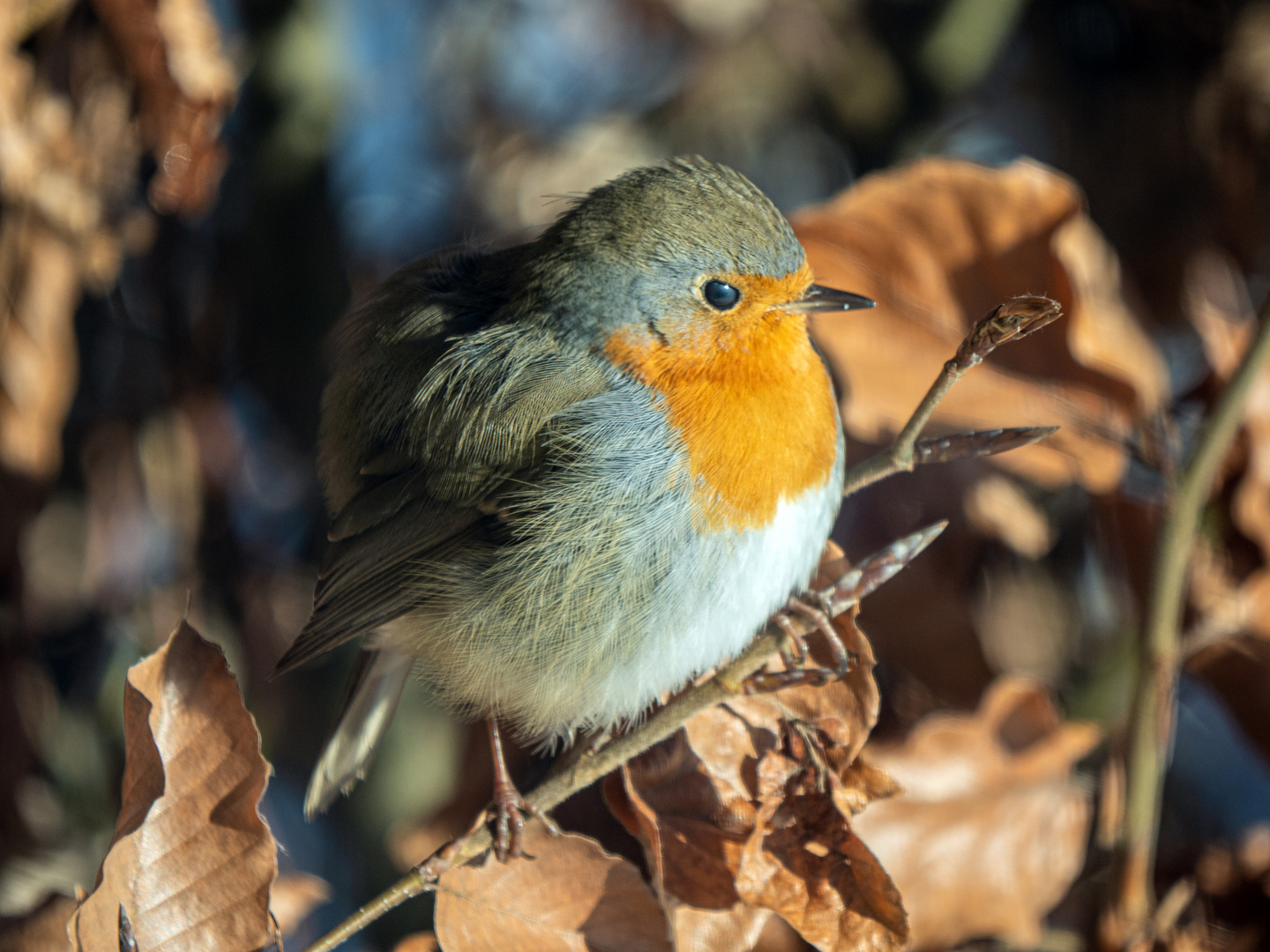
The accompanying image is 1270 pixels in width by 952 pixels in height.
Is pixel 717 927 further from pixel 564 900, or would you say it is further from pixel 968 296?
pixel 968 296

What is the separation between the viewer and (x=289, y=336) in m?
1.80

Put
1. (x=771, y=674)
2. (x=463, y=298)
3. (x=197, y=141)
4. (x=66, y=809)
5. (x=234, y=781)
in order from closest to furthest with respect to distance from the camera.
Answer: (x=234, y=781) < (x=771, y=674) < (x=463, y=298) < (x=197, y=141) < (x=66, y=809)

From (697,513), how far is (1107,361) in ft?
1.92

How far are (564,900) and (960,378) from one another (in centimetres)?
60

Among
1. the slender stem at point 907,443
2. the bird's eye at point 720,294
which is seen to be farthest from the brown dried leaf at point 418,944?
the bird's eye at point 720,294

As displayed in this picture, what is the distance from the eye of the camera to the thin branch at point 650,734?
2.95ft

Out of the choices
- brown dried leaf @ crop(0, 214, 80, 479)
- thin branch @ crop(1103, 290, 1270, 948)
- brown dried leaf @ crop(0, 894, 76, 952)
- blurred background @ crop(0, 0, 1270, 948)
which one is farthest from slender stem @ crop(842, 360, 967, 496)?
brown dried leaf @ crop(0, 214, 80, 479)

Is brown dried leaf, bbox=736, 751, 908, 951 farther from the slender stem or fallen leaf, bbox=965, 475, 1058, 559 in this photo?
fallen leaf, bbox=965, 475, 1058, 559

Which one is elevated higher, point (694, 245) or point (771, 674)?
point (694, 245)

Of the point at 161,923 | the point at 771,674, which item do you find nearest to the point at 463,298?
the point at 771,674

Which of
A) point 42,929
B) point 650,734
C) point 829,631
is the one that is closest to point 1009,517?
point 829,631

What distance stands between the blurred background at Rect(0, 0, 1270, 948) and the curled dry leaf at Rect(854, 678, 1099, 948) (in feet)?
0.65

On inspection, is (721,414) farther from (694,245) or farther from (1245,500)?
(1245,500)

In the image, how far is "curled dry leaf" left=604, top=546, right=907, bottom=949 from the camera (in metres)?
1.03
